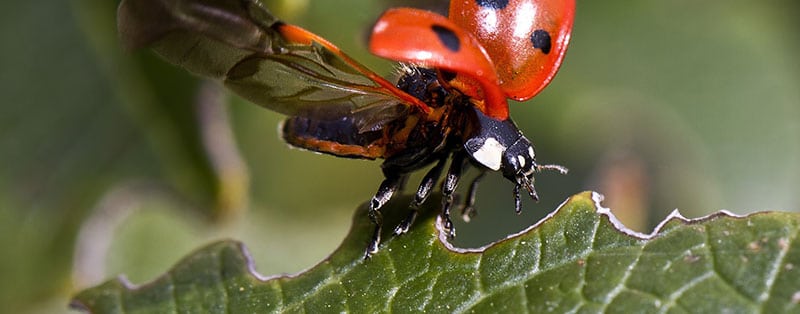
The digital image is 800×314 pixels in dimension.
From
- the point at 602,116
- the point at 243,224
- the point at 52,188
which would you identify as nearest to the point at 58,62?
the point at 52,188

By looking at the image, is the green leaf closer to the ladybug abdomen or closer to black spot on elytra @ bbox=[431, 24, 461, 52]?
the ladybug abdomen

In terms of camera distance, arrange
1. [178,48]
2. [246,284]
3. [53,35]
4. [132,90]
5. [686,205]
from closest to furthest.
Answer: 1. [178,48]
2. [246,284]
3. [132,90]
4. [53,35]
5. [686,205]

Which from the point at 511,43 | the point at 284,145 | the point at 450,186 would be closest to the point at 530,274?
the point at 450,186

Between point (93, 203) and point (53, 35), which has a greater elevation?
point (53, 35)

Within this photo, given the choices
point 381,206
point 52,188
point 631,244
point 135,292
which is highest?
point 631,244

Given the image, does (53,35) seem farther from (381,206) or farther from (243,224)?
(381,206)

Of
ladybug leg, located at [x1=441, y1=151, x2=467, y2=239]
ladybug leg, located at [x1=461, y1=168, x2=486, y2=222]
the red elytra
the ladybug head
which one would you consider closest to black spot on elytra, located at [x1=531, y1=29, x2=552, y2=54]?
the red elytra
